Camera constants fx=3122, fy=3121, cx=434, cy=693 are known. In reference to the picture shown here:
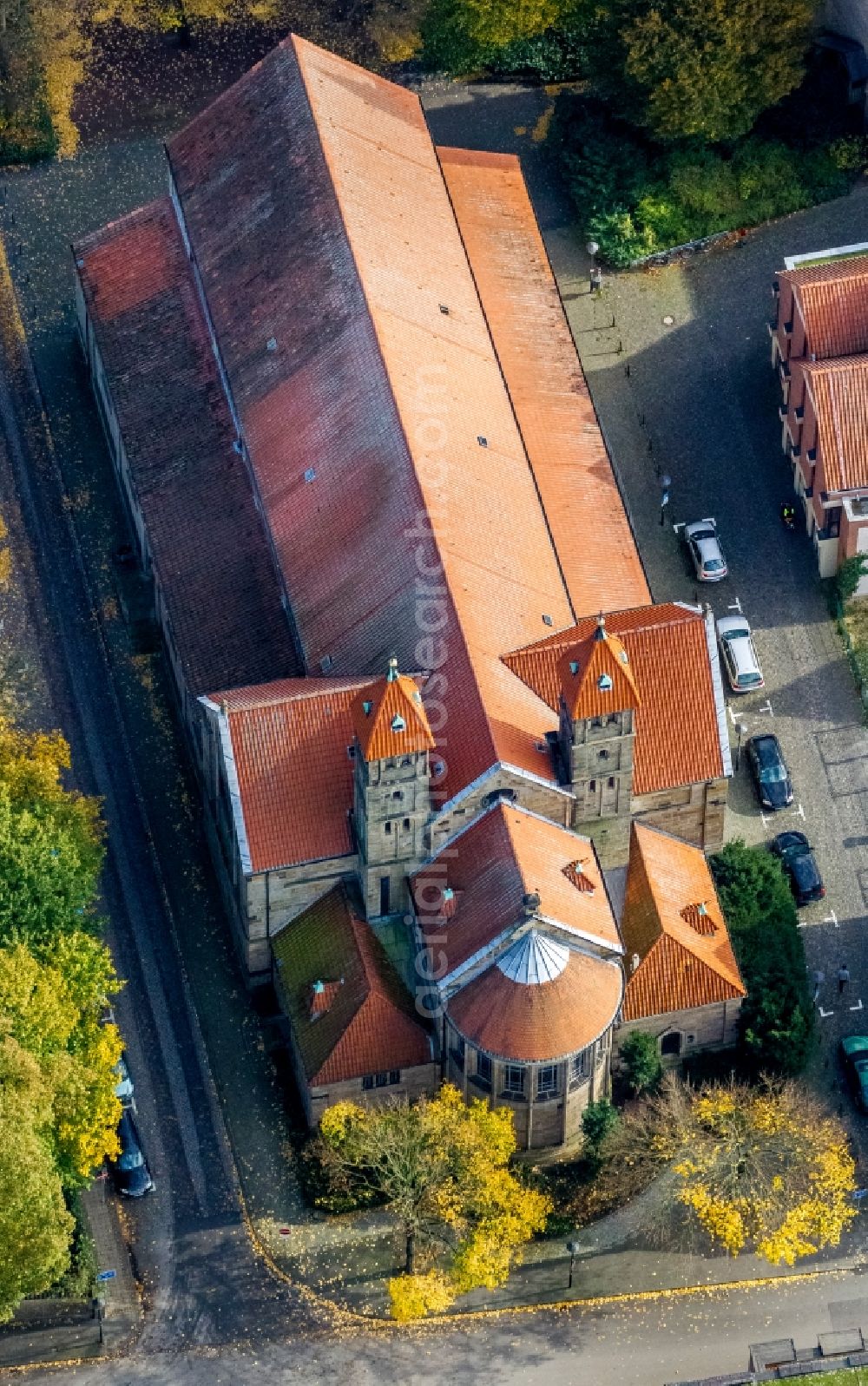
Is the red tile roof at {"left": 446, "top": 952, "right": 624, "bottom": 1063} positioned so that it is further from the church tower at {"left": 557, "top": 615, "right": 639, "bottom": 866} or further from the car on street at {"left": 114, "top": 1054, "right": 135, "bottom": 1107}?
the car on street at {"left": 114, "top": 1054, "right": 135, "bottom": 1107}

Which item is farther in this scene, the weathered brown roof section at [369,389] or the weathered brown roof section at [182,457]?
the weathered brown roof section at [182,457]

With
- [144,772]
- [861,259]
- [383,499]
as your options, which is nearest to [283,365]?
[383,499]

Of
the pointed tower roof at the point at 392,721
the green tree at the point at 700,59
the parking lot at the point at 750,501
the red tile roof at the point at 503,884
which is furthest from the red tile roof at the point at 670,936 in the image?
the green tree at the point at 700,59

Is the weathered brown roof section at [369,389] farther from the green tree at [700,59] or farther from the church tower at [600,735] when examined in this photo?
the green tree at [700,59]

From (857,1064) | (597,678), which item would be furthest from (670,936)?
(597,678)

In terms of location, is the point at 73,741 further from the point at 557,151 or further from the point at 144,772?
the point at 557,151

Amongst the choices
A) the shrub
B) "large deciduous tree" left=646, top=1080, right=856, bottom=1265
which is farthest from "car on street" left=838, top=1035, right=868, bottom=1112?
the shrub
